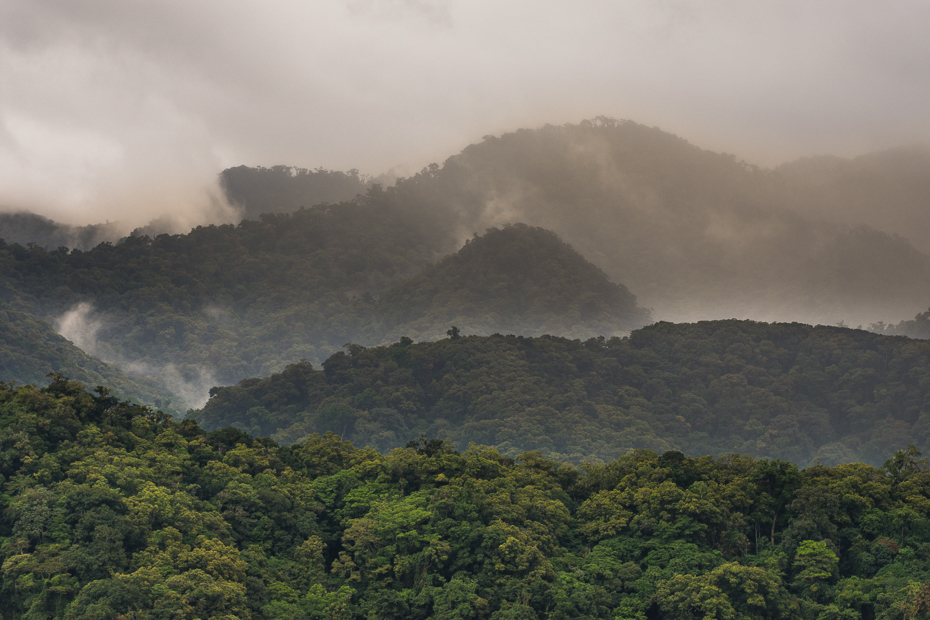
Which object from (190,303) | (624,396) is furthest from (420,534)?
(190,303)

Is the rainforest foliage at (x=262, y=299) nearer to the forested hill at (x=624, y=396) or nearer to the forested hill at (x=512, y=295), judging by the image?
the forested hill at (x=512, y=295)

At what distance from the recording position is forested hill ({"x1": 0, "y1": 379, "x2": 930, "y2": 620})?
36281 mm

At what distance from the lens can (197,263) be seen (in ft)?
622

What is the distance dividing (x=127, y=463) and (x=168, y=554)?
8228mm

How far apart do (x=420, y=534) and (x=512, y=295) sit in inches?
5436

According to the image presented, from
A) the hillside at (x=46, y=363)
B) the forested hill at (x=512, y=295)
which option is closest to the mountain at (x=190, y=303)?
the forested hill at (x=512, y=295)

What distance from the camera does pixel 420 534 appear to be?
41.9 metres

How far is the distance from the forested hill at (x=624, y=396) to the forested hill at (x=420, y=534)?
155ft

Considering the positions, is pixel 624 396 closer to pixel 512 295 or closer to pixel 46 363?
pixel 512 295

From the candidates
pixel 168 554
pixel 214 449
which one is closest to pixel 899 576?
pixel 168 554

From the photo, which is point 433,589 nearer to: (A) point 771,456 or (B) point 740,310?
(A) point 771,456

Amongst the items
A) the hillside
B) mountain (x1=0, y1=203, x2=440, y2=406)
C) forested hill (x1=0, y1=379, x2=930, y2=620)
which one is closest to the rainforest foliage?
mountain (x1=0, y1=203, x2=440, y2=406)

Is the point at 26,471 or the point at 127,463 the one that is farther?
the point at 127,463

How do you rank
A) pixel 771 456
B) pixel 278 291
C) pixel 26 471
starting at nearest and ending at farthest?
pixel 26 471
pixel 771 456
pixel 278 291
